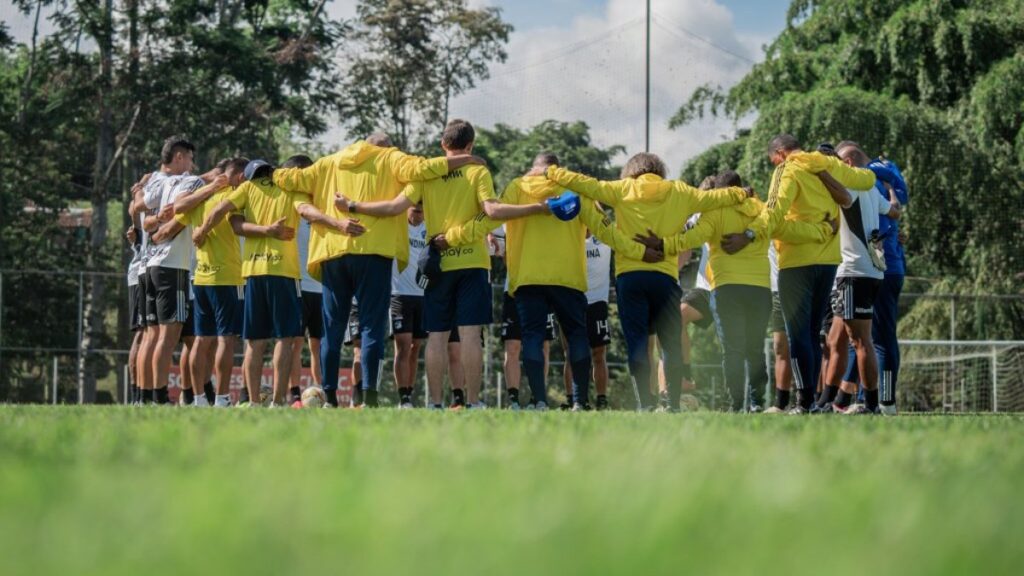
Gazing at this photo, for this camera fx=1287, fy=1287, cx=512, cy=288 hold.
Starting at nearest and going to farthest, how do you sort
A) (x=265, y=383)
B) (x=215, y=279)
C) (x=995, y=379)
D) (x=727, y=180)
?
1. (x=727, y=180)
2. (x=215, y=279)
3. (x=995, y=379)
4. (x=265, y=383)

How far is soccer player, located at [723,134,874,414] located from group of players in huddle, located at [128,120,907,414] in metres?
0.01

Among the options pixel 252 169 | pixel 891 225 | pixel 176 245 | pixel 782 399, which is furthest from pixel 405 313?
pixel 891 225

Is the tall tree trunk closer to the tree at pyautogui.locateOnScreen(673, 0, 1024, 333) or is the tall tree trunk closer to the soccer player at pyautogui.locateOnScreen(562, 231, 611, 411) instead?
the tree at pyautogui.locateOnScreen(673, 0, 1024, 333)

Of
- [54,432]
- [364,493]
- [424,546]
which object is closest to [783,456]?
[364,493]

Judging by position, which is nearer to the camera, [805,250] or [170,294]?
[805,250]

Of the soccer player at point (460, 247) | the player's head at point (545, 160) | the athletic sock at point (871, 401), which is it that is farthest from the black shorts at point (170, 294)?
the athletic sock at point (871, 401)

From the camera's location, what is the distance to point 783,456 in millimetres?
3615

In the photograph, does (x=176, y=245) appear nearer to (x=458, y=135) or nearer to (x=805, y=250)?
(x=458, y=135)

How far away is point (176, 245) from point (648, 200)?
403 centimetres

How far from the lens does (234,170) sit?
10.7 meters

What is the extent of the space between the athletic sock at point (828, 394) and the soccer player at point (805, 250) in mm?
1331

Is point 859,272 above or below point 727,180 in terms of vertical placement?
below

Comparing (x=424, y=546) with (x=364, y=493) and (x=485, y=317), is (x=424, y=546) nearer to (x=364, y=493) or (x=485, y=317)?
(x=364, y=493)

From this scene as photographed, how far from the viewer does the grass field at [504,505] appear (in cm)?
176
